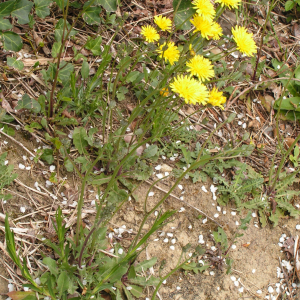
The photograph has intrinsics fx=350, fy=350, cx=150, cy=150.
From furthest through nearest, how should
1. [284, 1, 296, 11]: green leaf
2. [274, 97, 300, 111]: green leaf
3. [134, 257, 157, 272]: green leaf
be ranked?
[284, 1, 296, 11]: green leaf, [274, 97, 300, 111]: green leaf, [134, 257, 157, 272]: green leaf

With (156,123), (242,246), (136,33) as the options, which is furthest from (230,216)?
(136,33)

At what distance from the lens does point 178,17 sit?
2559 mm

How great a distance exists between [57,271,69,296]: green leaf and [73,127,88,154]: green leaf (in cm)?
79

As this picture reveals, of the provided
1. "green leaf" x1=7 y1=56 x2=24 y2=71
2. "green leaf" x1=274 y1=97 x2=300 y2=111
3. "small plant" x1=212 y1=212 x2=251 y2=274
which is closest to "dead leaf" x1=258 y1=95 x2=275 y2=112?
"green leaf" x1=274 y1=97 x2=300 y2=111

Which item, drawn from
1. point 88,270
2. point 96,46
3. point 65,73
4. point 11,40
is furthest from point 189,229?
point 11,40

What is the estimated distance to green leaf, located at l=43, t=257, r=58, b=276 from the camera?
1662 mm

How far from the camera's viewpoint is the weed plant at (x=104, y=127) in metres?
1.69

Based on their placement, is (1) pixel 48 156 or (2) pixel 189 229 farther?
(2) pixel 189 229

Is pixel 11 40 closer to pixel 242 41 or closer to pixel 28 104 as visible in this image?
pixel 28 104

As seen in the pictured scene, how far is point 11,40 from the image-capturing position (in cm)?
220

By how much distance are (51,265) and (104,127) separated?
→ 87 cm

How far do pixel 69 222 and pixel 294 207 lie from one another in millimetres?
1708

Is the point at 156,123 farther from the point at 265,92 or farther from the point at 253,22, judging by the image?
the point at 253,22

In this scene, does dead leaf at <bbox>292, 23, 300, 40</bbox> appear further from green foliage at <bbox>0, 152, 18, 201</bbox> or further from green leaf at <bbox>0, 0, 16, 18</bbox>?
green foliage at <bbox>0, 152, 18, 201</bbox>
